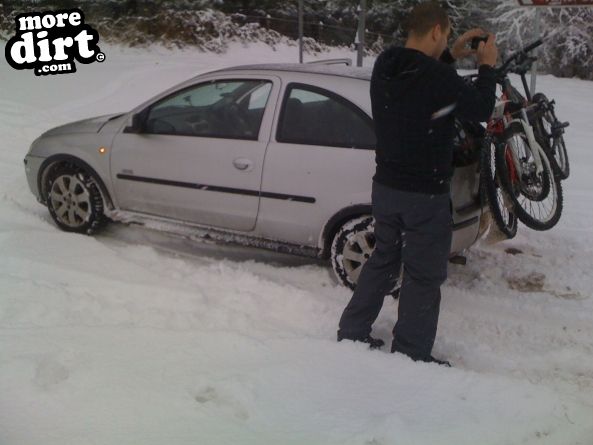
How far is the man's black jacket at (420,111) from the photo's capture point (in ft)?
9.78

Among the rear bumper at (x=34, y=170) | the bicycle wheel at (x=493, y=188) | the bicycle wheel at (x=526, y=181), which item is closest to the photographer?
the bicycle wheel at (x=493, y=188)

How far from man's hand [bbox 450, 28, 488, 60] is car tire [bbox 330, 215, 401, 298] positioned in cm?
120

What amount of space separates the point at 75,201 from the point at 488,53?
12.0ft

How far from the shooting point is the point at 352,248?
4363 millimetres

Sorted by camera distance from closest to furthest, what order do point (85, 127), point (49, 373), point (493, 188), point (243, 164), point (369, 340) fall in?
point (49, 373), point (369, 340), point (493, 188), point (243, 164), point (85, 127)

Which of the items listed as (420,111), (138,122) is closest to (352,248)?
(420,111)

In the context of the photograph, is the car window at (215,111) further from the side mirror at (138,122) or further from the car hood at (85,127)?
the car hood at (85,127)

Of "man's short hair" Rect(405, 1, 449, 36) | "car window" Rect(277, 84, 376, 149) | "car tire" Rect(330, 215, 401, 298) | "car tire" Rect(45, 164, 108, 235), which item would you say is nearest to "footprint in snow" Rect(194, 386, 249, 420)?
"car tire" Rect(330, 215, 401, 298)

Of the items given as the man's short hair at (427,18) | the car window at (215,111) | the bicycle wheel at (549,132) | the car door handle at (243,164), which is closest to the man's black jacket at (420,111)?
the man's short hair at (427,18)

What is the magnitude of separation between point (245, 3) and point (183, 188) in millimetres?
11606

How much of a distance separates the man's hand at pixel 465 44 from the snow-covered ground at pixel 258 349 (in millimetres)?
1712

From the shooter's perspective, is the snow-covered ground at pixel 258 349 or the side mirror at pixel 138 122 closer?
the snow-covered ground at pixel 258 349

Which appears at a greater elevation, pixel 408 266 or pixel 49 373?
pixel 408 266

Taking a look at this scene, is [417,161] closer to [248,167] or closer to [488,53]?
[488,53]
